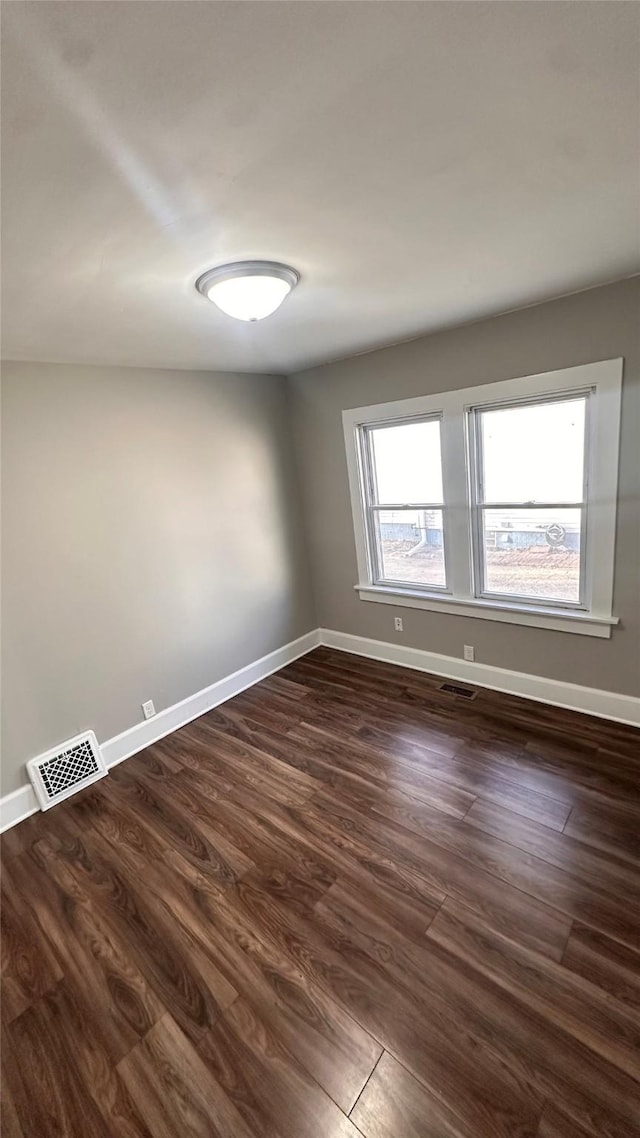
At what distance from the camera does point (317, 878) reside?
190 centimetres

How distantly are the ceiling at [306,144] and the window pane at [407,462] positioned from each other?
1322mm

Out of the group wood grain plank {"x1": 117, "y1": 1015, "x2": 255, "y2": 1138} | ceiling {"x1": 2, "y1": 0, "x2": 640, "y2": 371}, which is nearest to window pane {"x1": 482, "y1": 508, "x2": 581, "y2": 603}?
ceiling {"x1": 2, "y1": 0, "x2": 640, "y2": 371}

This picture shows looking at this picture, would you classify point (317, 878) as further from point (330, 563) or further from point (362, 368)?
point (362, 368)

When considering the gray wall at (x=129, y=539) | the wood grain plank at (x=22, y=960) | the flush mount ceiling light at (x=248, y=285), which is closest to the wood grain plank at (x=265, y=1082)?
the wood grain plank at (x=22, y=960)

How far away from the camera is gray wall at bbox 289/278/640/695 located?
7.49 ft

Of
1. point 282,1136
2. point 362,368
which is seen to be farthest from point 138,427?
point 282,1136

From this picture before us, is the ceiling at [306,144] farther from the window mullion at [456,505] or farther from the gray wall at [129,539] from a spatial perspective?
the window mullion at [456,505]

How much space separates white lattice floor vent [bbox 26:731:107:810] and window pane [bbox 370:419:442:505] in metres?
2.62

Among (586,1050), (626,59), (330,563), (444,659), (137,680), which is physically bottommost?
(586,1050)

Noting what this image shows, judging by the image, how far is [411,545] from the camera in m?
3.45

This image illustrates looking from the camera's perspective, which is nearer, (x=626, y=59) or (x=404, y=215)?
(x=626, y=59)

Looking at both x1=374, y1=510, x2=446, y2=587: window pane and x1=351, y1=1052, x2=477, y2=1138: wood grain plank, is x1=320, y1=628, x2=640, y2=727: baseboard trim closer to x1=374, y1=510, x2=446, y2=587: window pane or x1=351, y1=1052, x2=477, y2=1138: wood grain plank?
x1=374, y1=510, x2=446, y2=587: window pane

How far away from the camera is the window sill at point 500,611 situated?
263cm

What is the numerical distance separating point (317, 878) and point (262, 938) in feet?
1.01
